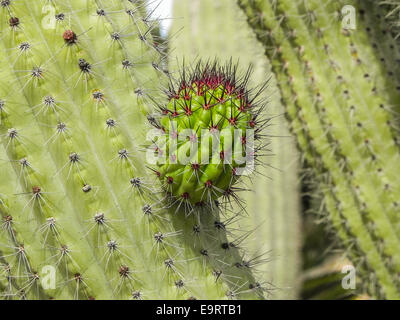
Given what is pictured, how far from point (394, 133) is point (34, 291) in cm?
174

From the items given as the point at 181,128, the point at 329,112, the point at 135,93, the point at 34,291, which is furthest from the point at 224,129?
the point at 329,112

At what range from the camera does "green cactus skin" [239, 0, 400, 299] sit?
2598mm

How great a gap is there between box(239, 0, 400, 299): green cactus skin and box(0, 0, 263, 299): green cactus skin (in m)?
1.19

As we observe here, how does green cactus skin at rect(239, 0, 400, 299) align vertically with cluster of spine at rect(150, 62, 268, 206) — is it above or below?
above

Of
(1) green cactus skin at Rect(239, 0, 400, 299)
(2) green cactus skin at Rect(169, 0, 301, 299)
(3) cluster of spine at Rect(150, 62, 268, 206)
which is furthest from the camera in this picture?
(2) green cactus skin at Rect(169, 0, 301, 299)

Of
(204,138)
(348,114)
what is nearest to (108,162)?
(204,138)

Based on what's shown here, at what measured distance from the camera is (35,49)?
5.27 feet

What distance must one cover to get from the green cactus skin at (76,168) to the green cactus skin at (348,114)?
1192mm

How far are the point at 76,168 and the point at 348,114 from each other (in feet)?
4.78

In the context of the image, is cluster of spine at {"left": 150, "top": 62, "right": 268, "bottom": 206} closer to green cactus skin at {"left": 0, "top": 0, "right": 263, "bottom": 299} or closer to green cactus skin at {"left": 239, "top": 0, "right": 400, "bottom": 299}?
green cactus skin at {"left": 0, "top": 0, "right": 263, "bottom": 299}

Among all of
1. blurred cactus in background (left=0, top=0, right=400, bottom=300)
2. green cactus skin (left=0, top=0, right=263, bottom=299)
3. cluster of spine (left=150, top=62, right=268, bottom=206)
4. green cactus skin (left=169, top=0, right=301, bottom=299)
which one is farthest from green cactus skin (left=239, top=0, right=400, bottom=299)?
green cactus skin (left=169, top=0, right=301, bottom=299)

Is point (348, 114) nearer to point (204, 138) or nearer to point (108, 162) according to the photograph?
point (204, 138)

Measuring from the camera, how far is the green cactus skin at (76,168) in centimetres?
159

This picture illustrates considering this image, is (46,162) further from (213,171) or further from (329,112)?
(329,112)
